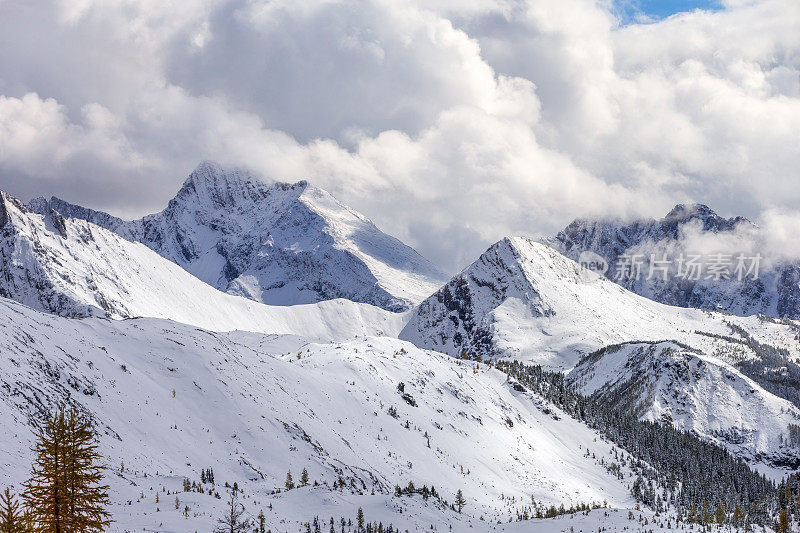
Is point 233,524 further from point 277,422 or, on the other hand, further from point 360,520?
point 277,422

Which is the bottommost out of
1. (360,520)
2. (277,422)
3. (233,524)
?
(360,520)

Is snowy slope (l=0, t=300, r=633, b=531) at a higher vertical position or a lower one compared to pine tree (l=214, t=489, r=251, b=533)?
higher

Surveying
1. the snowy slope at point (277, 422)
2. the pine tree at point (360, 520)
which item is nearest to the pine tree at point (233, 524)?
the snowy slope at point (277, 422)

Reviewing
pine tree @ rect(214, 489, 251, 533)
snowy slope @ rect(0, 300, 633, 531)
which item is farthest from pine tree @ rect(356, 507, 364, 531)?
pine tree @ rect(214, 489, 251, 533)

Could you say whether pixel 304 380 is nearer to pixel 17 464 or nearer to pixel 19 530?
pixel 17 464

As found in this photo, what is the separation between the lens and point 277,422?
66750mm

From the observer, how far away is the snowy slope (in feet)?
141

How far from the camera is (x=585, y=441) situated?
441ft

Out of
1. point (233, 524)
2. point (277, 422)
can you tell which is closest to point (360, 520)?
point (233, 524)

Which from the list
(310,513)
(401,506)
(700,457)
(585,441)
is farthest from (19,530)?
(700,457)

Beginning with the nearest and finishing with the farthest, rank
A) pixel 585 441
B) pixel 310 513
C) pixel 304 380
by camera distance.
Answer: pixel 310 513 < pixel 304 380 < pixel 585 441

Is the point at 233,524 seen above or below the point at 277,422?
below

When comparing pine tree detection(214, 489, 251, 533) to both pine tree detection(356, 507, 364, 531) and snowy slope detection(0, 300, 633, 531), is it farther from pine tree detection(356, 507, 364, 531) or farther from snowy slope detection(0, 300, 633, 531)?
pine tree detection(356, 507, 364, 531)

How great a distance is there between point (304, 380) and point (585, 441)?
239 feet
